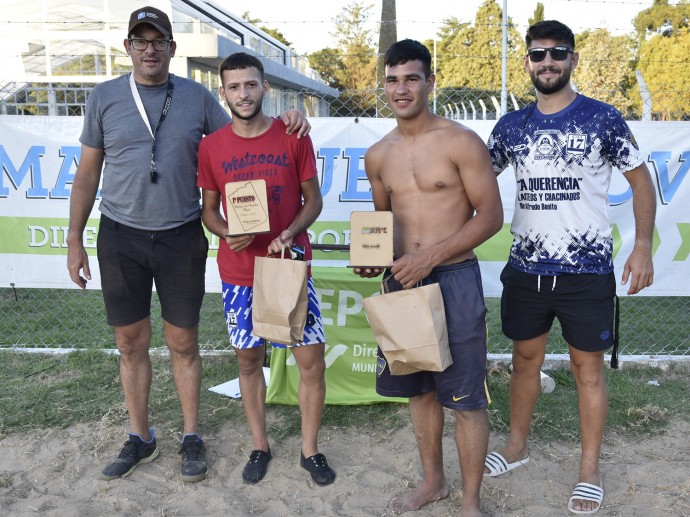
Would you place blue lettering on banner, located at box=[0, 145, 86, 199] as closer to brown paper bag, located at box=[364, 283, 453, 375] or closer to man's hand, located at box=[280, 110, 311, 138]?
man's hand, located at box=[280, 110, 311, 138]

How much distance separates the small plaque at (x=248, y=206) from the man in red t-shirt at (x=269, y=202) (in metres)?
0.11

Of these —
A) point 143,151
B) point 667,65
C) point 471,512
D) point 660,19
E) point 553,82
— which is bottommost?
point 471,512

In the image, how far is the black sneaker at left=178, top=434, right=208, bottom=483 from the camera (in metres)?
3.45

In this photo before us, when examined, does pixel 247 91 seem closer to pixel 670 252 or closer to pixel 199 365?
pixel 199 365

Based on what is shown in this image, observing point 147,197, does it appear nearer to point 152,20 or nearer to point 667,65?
point 152,20

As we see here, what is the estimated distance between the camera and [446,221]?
2.84 metres

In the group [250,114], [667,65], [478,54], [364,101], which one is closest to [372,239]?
[250,114]

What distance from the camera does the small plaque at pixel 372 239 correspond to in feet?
9.02

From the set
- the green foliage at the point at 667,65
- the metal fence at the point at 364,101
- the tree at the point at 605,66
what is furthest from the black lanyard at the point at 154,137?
the tree at the point at 605,66

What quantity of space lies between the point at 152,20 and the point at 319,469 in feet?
8.32

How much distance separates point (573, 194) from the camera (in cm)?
305

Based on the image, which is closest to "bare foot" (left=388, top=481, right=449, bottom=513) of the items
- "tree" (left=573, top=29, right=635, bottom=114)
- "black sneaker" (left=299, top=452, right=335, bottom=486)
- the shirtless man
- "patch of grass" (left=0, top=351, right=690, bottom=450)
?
the shirtless man

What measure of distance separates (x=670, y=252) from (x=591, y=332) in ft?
8.05

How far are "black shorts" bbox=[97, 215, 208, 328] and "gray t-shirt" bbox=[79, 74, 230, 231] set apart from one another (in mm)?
72
